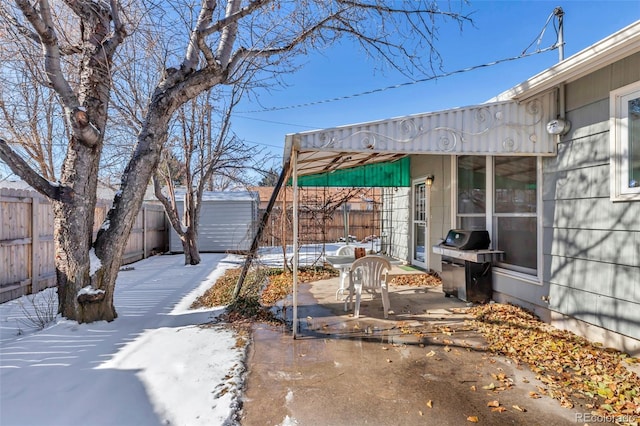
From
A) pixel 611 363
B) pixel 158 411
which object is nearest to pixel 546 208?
pixel 611 363

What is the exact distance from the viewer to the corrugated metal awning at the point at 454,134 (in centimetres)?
348

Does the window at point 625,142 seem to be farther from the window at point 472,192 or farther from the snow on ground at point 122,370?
the snow on ground at point 122,370

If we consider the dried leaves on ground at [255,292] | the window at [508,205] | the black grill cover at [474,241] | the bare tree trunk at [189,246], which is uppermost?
the window at [508,205]

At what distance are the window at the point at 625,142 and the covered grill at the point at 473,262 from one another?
172 centimetres

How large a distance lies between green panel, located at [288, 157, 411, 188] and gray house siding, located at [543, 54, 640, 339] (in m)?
4.51

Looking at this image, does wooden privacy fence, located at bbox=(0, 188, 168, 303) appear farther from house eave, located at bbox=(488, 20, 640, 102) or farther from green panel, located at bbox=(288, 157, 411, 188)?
Answer: house eave, located at bbox=(488, 20, 640, 102)

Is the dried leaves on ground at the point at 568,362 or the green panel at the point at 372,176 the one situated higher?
the green panel at the point at 372,176

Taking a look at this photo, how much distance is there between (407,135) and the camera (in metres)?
3.63

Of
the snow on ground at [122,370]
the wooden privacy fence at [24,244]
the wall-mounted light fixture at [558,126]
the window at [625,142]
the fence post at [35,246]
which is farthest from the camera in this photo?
the fence post at [35,246]

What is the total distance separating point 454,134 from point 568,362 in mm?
2529

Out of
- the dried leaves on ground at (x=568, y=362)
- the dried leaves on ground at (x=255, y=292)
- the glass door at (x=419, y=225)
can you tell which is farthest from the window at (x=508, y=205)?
the dried leaves on ground at (x=255, y=292)

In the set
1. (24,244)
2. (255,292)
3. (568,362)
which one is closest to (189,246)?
(24,244)

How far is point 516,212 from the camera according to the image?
14.6 feet

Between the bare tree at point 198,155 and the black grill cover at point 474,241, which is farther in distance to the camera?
the bare tree at point 198,155
